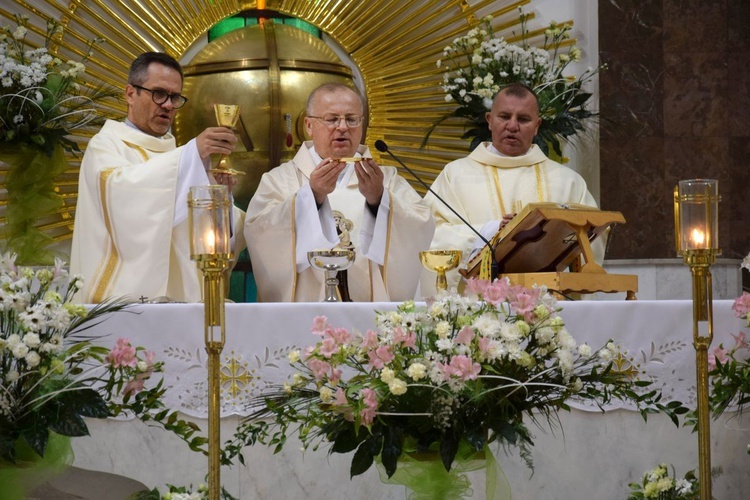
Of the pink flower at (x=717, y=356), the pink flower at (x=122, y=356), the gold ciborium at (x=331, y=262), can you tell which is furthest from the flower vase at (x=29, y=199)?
the pink flower at (x=717, y=356)

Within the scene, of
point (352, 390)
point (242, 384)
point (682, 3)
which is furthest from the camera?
point (682, 3)

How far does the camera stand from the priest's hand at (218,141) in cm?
453

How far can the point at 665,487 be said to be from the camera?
3.60 meters

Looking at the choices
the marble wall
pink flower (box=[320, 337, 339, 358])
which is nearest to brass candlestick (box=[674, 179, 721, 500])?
pink flower (box=[320, 337, 339, 358])

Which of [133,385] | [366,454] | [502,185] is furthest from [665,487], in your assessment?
[502,185]

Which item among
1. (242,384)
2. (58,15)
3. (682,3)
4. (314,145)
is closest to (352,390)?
(242,384)

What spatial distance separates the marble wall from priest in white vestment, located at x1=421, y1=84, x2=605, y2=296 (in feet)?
2.97

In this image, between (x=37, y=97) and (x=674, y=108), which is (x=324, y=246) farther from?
(x=674, y=108)

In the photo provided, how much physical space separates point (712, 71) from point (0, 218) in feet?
12.7

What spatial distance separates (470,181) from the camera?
5848 millimetres

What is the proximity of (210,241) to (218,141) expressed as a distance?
1.73m

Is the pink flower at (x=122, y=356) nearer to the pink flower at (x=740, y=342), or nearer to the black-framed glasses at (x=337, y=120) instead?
the pink flower at (x=740, y=342)

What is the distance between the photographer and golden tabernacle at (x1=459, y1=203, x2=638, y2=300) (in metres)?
4.34

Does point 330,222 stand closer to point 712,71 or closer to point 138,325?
point 138,325
